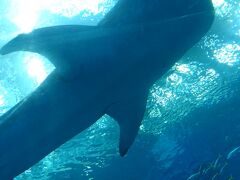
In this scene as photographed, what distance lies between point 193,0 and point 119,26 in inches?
34.1

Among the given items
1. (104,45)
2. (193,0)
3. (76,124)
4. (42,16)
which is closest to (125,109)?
(76,124)

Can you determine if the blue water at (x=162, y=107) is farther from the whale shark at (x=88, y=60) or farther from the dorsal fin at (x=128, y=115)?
the whale shark at (x=88, y=60)

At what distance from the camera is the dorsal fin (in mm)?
4551

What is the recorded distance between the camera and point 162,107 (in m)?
13.4

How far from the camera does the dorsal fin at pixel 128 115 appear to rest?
455cm

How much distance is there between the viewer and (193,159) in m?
20.3

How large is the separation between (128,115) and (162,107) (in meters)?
8.87

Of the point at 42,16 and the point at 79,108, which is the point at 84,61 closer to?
the point at 79,108

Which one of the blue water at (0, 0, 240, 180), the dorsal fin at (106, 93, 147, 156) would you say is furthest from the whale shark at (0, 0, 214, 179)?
the blue water at (0, 0, 240, 180)

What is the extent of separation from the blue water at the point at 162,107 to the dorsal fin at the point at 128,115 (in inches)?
142

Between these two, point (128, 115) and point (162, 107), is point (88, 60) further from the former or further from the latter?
point (162, 107)

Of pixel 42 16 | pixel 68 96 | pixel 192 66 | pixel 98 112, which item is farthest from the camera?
pixel 192 66

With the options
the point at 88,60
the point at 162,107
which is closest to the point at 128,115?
the point at 88,60

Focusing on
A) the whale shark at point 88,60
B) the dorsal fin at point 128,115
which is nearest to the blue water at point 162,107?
the dorsal fin at point 128,115
